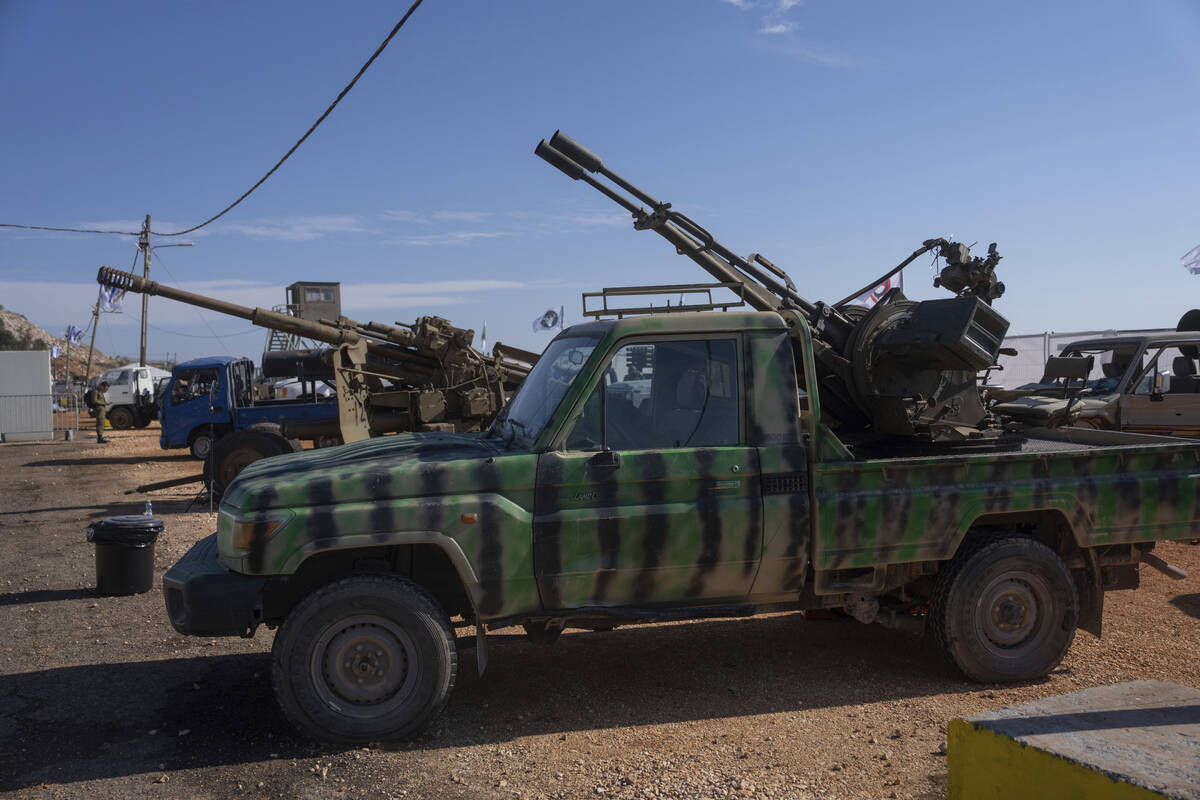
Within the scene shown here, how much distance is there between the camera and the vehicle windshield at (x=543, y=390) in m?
4.84

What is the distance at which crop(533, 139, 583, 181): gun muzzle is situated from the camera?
6.97 m

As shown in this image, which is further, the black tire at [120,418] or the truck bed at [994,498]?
the black tire at [120,418]

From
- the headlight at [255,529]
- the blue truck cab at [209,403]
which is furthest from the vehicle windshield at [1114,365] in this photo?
the blue truck cab at [209,403]

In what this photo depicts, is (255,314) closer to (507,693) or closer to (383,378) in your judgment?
(383,378)

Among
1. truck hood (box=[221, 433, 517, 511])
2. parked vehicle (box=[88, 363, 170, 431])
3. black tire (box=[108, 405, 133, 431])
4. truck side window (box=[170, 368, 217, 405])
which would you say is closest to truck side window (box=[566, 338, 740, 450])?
truck hood (box=[221, 433, 517, 511])

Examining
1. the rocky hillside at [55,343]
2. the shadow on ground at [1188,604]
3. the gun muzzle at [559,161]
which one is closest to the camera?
the shadow on ground at [1188,604]

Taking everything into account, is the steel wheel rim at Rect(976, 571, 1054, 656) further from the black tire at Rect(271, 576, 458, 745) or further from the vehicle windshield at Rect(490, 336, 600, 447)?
the black tire at Rect(271, 576, 458, 745)

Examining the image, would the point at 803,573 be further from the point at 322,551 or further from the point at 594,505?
the point at 322,551

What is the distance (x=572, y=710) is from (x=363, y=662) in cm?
118

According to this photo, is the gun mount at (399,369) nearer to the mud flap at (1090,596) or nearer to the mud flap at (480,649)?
the mud flap at (480,649)

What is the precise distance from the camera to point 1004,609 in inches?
205

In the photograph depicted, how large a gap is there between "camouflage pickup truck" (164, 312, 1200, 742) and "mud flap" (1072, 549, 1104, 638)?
2 centimetres

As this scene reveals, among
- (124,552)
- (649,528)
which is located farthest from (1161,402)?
(124,552)

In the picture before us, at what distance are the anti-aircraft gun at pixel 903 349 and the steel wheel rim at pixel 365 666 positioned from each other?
219 centimetres
